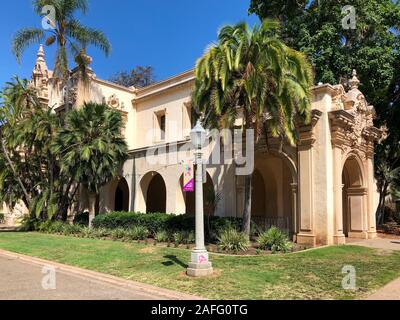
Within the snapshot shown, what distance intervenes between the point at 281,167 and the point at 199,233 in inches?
457

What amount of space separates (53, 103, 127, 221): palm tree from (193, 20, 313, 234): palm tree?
27.6 feet

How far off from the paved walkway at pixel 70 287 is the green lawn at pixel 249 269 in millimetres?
407

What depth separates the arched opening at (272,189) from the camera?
66.1 ft

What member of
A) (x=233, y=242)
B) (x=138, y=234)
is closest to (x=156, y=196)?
(x=138, y=234)

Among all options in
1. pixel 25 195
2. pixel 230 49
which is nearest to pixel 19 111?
pixel 25 195

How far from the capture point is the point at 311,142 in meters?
15.9

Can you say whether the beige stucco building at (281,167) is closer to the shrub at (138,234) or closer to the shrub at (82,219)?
the shrub at (82,219)

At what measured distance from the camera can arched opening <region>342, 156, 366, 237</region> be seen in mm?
18938

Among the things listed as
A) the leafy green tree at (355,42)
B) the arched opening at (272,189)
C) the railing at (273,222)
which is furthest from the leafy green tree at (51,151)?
the leafy green tree at (355,42)

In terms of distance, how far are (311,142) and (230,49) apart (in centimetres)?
515

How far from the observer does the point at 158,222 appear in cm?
1827

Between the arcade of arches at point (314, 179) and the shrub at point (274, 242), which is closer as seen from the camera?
the shrub at point (274, 242)
